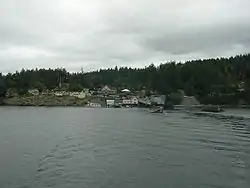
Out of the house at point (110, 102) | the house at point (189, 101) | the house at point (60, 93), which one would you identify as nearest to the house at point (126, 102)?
the house at point (110, 102)

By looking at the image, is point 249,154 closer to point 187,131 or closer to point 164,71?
point 187,131

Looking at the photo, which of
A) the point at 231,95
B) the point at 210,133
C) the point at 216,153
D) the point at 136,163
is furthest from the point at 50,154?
the point at 231,95

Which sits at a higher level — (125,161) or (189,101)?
(189,101)

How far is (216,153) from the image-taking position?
39.0 metres

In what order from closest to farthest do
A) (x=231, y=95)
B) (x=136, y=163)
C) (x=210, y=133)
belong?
(x=136, y=163), (x=210, y=133), (x=231, y=95)

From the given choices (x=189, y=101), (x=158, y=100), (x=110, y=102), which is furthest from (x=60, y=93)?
(x=189, y=101)

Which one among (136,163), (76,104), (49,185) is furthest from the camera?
(76,104)

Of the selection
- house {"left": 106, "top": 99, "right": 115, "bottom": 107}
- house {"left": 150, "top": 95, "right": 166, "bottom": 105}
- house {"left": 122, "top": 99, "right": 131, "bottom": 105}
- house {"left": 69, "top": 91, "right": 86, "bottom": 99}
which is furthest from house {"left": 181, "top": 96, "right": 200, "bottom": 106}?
house {"left": 69, "top": 91, "right": 86, "bottom": 99}

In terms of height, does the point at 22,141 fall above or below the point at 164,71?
below

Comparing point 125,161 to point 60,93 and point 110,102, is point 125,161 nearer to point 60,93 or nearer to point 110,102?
point 110,102

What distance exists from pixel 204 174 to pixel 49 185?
34.3 feet

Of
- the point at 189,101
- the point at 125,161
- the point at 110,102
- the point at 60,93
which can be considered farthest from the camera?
the point at 60,93

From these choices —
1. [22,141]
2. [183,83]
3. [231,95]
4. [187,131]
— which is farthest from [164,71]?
[22,141]

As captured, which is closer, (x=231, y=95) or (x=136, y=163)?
(x=136, y=163)
